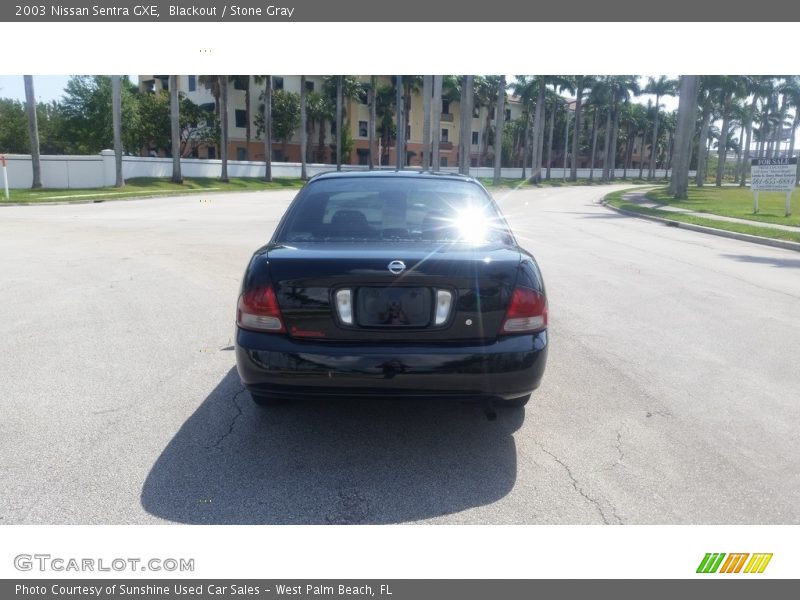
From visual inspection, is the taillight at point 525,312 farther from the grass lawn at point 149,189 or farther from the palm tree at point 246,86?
the palm tree at point 246,86

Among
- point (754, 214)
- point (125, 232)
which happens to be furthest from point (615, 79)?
point (125, 232)

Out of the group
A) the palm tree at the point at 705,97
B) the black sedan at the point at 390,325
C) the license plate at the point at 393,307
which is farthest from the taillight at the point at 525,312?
the palm tree at the point at 705,97

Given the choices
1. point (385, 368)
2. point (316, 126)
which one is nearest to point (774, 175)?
point (385, 368)

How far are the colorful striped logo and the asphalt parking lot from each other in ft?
0.70

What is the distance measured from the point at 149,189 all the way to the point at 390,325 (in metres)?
35.3

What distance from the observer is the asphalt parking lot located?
3219mm

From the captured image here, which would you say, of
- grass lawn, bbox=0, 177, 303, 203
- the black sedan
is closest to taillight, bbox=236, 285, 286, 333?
the black sedan

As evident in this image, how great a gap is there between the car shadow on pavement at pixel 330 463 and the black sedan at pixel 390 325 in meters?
0.23

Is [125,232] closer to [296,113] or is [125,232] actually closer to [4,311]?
[4,311]

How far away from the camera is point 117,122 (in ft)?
112

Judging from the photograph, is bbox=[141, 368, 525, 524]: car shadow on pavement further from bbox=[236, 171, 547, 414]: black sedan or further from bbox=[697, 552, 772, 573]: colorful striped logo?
bbox=[697, 552, 772, 573]: colorful striped logo

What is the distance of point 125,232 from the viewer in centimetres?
1549

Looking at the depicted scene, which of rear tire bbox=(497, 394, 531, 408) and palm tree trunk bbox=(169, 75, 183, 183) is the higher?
palm tree trunk bbox=(169, 75, 183, 183)

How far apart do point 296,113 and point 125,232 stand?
1952 inches
